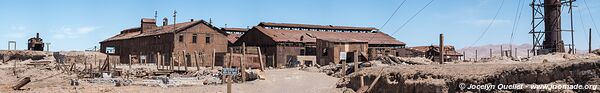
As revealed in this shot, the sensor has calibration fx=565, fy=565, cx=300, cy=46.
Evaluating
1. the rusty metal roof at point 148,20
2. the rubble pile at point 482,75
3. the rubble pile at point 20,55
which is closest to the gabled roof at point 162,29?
the rusty metal roof at point 148,20

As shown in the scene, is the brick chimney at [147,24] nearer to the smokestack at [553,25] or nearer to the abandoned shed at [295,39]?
the abandoned shed at [295,39]

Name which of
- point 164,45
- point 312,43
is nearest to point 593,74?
point 312,43

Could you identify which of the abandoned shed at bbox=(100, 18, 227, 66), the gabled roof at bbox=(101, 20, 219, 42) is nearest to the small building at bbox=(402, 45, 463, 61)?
the abandoned shed at bbox=(100, 18, 227, 66)

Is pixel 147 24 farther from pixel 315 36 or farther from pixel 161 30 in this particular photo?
pixel 315 36

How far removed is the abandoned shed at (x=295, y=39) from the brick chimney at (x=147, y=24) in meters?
9.33

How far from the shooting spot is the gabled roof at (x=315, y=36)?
52.7 metres

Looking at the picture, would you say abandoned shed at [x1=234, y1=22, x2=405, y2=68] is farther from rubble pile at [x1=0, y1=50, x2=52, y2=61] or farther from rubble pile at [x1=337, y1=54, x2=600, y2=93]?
rubble pile at [x1=337, y1=54, x2=600, y2=93]

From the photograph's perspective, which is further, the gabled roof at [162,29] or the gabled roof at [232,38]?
the gabled roof at [232,38]

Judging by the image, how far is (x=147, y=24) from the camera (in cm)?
6041

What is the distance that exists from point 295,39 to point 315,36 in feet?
18.6

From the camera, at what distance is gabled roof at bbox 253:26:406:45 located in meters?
52.7

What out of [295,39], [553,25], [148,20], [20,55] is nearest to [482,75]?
[553,25]

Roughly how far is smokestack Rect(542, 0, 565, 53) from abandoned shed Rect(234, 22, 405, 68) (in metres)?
15.0

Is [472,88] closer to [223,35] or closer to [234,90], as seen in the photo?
[234,90]
